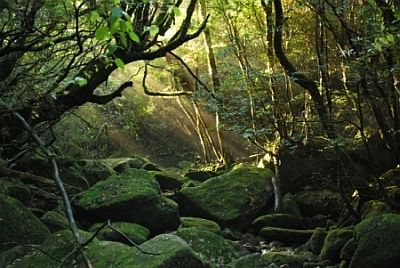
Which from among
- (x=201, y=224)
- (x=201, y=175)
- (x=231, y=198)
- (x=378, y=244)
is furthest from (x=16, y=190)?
(x=201, y=175)

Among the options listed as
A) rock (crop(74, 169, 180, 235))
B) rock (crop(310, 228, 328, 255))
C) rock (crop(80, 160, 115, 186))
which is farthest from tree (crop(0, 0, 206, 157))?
rock (crop(310, 228, 328, 255))

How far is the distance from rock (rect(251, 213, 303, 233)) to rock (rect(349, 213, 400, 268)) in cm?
284

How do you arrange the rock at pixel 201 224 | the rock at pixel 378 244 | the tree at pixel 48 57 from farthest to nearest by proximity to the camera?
the rock at pixel 201 224, the rock at pixel 378 244, the tree at pixel 48 57

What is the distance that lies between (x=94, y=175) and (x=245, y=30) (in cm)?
530

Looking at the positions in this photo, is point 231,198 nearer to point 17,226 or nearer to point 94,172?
point 94,172

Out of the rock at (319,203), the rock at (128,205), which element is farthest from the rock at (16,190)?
the rock at (319,203)

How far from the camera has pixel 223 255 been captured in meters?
6.56

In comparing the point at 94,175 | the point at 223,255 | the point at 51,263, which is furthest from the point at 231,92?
the point at 51,263

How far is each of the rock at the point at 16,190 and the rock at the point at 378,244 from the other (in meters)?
5.23

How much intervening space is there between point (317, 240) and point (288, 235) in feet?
3.10

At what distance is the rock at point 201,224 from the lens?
9055 millimetres

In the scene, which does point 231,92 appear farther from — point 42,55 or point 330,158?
point 42,55

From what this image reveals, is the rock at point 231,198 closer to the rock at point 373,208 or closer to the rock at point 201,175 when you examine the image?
the rock at point 373,208

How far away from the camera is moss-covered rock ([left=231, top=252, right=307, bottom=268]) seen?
634 cm
